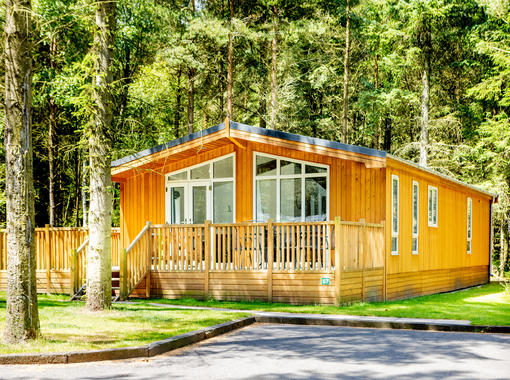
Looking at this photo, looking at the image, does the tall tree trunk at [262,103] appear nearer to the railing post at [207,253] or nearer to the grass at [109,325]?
the railing post at [207,253]

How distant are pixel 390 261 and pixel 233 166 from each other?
514 centimetres

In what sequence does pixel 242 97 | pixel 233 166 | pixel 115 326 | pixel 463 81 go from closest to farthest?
pixel 115 326 → pixel 233 166 → pixel 463 81 → pixel 242 97

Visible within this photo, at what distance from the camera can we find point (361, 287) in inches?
532

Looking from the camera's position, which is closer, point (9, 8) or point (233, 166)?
point (9, 8)

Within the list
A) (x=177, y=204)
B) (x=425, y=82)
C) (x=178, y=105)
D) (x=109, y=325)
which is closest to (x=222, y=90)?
(x=178, y=105)

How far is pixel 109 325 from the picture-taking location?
9.34 metres

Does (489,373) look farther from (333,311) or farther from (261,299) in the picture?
(261,299)

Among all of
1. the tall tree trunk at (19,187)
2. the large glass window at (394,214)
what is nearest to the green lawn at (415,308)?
the large glass window at (394,214)

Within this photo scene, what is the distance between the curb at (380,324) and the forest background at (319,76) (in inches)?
533

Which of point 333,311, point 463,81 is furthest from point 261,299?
point 463,81

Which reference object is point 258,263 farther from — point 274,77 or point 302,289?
point 274,77

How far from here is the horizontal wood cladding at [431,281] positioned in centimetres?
1520

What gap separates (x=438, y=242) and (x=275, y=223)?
7.58m

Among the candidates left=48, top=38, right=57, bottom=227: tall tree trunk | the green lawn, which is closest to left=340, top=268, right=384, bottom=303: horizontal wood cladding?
the green lawn
